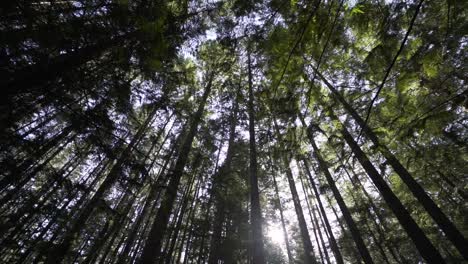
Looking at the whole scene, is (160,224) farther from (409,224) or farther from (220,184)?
(409,224)

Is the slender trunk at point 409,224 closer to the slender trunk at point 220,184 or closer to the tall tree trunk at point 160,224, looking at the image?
the tall tree trunk at point 160,224

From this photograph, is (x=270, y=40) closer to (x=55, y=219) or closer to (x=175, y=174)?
(x=175, y=174)

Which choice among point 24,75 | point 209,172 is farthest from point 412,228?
point 209,172

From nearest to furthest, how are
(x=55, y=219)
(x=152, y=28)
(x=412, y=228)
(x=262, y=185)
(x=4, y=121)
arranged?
(x=152, y=28), (x=4, y=121), (x=412, y=228), (x=55, y=219), (x=262, y=185)

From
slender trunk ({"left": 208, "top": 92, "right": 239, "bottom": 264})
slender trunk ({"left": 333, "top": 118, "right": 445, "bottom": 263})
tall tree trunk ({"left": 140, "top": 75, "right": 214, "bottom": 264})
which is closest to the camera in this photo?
slender trunk ({"left": 333, "top": 118, "right": 445, "bottom": 263})

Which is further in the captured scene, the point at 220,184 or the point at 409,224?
the point at 220,184

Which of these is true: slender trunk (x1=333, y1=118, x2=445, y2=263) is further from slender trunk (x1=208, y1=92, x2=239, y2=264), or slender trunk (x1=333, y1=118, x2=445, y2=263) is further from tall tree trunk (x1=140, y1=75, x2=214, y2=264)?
slender trunk (x1=208, y1=92, x2=239, y2=264)

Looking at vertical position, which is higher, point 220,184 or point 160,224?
point 220,184

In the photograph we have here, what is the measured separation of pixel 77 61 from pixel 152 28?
1.50 metres

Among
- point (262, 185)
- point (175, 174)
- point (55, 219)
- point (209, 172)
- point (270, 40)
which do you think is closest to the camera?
point (270, 40)

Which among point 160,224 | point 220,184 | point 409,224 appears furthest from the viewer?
point 220,184

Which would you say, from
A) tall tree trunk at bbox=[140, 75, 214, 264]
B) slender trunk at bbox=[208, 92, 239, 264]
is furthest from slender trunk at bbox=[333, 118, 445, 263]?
slender trunk at bbox=[208, 92, 239, 264]

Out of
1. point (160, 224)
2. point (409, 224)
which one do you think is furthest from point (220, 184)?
point (409, 224)

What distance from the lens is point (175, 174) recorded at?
6.62 meters
